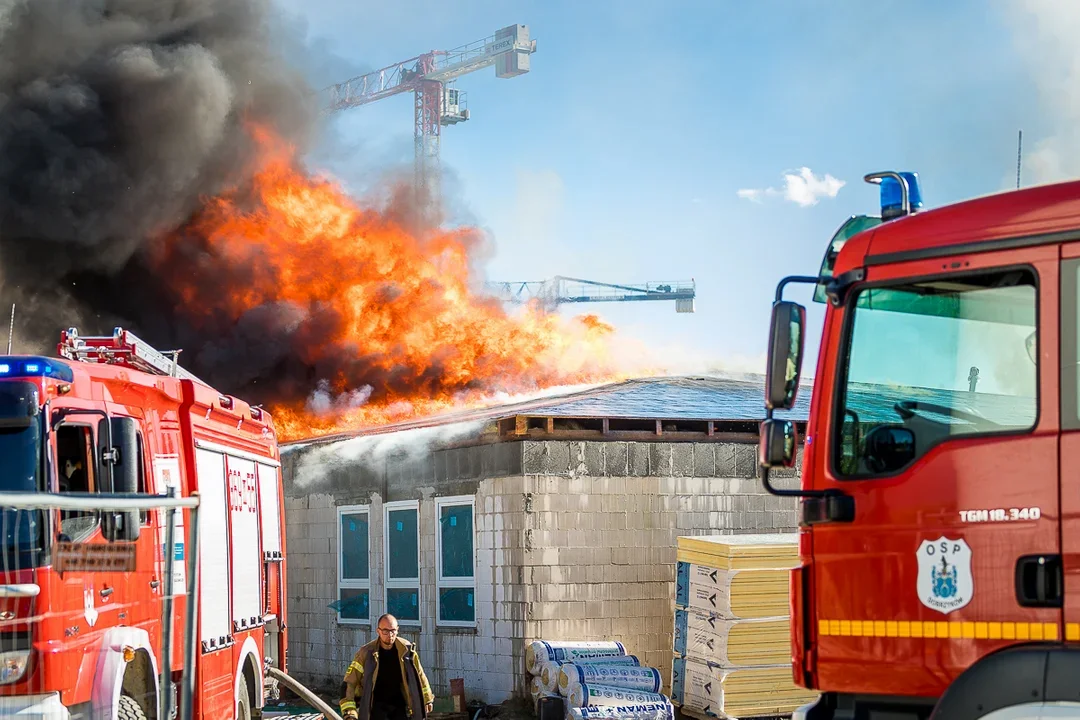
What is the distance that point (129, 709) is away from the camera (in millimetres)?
7594

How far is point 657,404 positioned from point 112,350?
763 centimetres

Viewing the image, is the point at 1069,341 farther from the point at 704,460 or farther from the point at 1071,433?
the point at 704,460

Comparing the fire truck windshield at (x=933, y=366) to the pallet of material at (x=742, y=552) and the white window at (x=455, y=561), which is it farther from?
the white window at (x=455, y=561)

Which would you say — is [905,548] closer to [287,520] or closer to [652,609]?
[652,609]

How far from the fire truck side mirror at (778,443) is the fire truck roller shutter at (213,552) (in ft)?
16.2

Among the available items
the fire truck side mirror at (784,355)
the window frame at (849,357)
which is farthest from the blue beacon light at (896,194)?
the fire truck side mirror at (784,355)

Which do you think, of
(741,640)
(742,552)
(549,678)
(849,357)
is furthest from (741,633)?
(849,357)

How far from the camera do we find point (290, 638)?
17484 millimetres

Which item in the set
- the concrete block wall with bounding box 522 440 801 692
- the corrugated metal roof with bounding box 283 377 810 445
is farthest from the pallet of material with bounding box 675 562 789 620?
the corrugated metal roof with bounding box 283 377 810 445

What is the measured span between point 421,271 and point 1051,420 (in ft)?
78.3

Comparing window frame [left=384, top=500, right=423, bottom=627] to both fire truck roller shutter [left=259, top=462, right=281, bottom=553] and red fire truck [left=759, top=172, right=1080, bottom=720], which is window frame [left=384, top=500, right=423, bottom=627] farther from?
red fire truck [left=759, top=172, right=1080, bottom=720]

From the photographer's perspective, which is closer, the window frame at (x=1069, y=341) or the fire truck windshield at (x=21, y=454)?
the window frame at (x=1069, y=341)

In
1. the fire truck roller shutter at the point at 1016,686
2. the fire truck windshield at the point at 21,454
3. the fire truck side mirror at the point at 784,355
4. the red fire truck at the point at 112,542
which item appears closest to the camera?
the fire truck roller shutter at the point at 1016,686

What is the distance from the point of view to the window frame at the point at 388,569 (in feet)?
50.4
